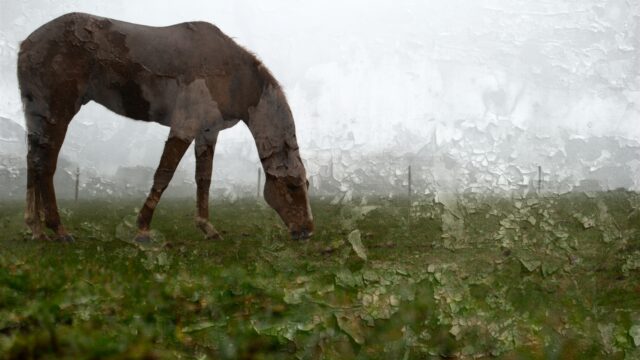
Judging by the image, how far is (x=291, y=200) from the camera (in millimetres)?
11609

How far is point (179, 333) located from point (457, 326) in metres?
1.90

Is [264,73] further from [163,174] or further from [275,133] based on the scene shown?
[163,174]

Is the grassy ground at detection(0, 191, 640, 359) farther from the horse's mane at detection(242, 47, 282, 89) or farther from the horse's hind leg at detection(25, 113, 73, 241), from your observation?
the horse's mane at detection(242, 47, 282, 89)

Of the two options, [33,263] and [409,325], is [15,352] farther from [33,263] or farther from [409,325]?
[33,263]

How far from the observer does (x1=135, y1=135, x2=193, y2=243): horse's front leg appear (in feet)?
35.6

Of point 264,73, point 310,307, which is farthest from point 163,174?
point 310,307

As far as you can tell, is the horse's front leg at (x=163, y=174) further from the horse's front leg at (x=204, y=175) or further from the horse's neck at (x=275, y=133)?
the horse's neck at (x=275, y=133)

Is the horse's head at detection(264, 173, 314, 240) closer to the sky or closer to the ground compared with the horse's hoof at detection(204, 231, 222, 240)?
closer to the sky

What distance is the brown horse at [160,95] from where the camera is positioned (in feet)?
34.3

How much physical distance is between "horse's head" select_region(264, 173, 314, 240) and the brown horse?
0.02 metres

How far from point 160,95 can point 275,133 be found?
230 centimetres

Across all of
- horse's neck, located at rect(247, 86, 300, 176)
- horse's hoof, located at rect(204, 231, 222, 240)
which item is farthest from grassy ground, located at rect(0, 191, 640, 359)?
horse's neck, located at rect(247, 86, 300, 176)

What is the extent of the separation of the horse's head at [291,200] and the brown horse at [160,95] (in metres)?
0.02

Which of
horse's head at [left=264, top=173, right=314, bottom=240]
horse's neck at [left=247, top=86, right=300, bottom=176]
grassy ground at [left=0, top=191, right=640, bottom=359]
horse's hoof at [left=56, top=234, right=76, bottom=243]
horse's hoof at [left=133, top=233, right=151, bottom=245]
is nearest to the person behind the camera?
grassy ground at [left=0, top=191, right=640, bottom=359]
